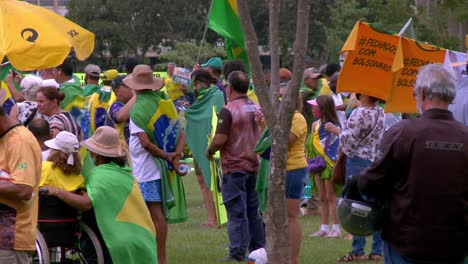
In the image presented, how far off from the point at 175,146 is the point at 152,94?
521 mm

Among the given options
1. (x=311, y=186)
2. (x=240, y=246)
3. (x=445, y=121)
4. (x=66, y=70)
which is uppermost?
(x=445, y=121)

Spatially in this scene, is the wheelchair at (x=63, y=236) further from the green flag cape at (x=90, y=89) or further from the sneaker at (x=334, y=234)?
the green flag cape at (x=90, y=89)

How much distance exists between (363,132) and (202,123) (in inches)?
158

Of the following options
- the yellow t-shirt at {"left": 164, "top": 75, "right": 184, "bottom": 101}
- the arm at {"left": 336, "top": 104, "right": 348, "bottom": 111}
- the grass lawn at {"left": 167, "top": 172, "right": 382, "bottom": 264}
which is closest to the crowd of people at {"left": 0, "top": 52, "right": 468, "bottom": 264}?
the arm at {"left": 336, "top": 104, "right": 348, "bottom": 111}

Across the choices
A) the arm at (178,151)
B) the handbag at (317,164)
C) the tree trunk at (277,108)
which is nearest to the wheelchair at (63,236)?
the tree trunk at (277,108)

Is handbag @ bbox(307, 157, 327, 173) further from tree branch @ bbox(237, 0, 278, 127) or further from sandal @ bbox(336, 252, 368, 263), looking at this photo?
tree branch @ bbox(237, 0, 278, 127)

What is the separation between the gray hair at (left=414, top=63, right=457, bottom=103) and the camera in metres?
5.70

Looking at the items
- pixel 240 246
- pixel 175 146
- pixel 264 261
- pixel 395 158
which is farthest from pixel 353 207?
pixel 240 246

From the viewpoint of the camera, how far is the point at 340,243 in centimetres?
1215

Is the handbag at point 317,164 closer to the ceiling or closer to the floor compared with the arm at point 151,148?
closer to the floor

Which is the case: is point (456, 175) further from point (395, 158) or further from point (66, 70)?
point (66, 70)

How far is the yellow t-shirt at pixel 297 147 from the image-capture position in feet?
33.1

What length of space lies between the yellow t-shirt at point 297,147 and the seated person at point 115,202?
2178mm

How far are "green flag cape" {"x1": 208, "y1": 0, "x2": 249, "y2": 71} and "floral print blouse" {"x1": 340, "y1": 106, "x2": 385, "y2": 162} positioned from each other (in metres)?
1.78
